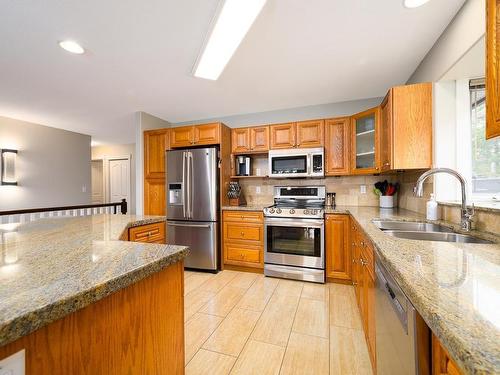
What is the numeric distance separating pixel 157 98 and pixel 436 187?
130 inches

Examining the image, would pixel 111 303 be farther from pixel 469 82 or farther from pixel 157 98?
pixel 157 98

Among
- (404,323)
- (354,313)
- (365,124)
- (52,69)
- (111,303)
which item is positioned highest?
(52,69)

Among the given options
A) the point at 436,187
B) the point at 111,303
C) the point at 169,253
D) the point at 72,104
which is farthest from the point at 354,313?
the point at 72,104

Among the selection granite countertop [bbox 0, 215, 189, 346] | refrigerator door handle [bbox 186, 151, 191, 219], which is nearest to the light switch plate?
granite countertop [bbox 0, 215, 189, 346]

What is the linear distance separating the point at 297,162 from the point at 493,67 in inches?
88.8

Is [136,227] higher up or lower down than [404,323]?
higher up

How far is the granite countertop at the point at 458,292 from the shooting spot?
1.30 ft

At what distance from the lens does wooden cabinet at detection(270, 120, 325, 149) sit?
3111mm

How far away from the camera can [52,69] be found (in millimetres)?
2271

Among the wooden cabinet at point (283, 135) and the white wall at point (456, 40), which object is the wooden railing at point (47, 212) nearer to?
the wooden cabinet at point (283, 135)

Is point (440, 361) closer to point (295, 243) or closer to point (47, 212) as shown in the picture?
point (295, 243)

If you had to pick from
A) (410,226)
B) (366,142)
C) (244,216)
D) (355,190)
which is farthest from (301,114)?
(410,226)

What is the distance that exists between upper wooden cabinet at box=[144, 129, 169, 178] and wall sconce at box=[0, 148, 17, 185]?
2323mm

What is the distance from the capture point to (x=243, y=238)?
10.2 ft
